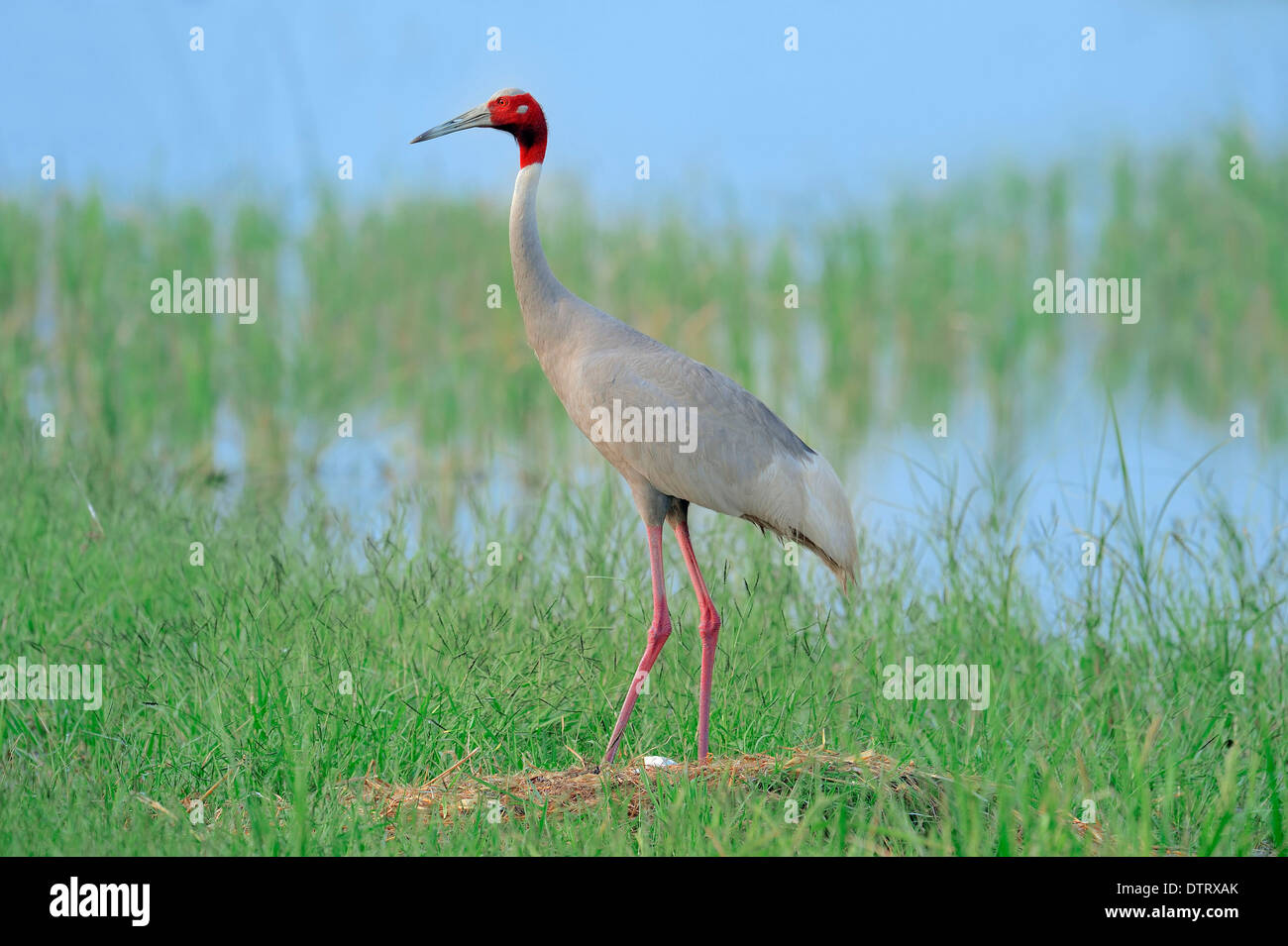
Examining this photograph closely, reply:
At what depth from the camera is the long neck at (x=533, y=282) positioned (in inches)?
220

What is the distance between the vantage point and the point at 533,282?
18.3 ft

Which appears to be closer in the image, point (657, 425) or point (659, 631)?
point (657, 425)

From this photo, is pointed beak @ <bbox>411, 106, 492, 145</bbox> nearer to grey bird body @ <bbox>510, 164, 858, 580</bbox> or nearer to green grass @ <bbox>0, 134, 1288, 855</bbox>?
grey bird body @ <bbox>510, 164, 858, 580</bbox>

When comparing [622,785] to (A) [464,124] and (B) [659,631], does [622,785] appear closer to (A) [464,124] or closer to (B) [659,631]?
(B) [659,631]

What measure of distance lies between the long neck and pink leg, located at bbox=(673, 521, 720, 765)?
0.96 metres

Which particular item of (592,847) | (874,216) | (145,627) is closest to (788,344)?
(874,216)

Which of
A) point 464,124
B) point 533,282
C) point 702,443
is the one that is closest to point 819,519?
point 702,443

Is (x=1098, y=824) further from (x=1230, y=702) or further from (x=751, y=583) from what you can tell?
(x=751, y=583)

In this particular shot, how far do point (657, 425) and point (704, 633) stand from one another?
87 cm

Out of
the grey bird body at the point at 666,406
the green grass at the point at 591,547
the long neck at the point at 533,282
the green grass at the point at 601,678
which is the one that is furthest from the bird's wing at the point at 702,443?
the green grass at the point at 601,678

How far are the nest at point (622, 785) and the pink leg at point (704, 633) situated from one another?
388mm

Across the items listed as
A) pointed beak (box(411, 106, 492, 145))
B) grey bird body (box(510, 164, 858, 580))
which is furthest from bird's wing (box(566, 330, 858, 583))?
pointed beak (box(411, 106, 492, 145))

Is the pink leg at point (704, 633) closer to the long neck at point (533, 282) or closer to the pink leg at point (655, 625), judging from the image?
the pink leg at point (655, 625)

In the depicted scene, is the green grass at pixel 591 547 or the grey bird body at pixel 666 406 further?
the grey bird body at pixel 666 406
